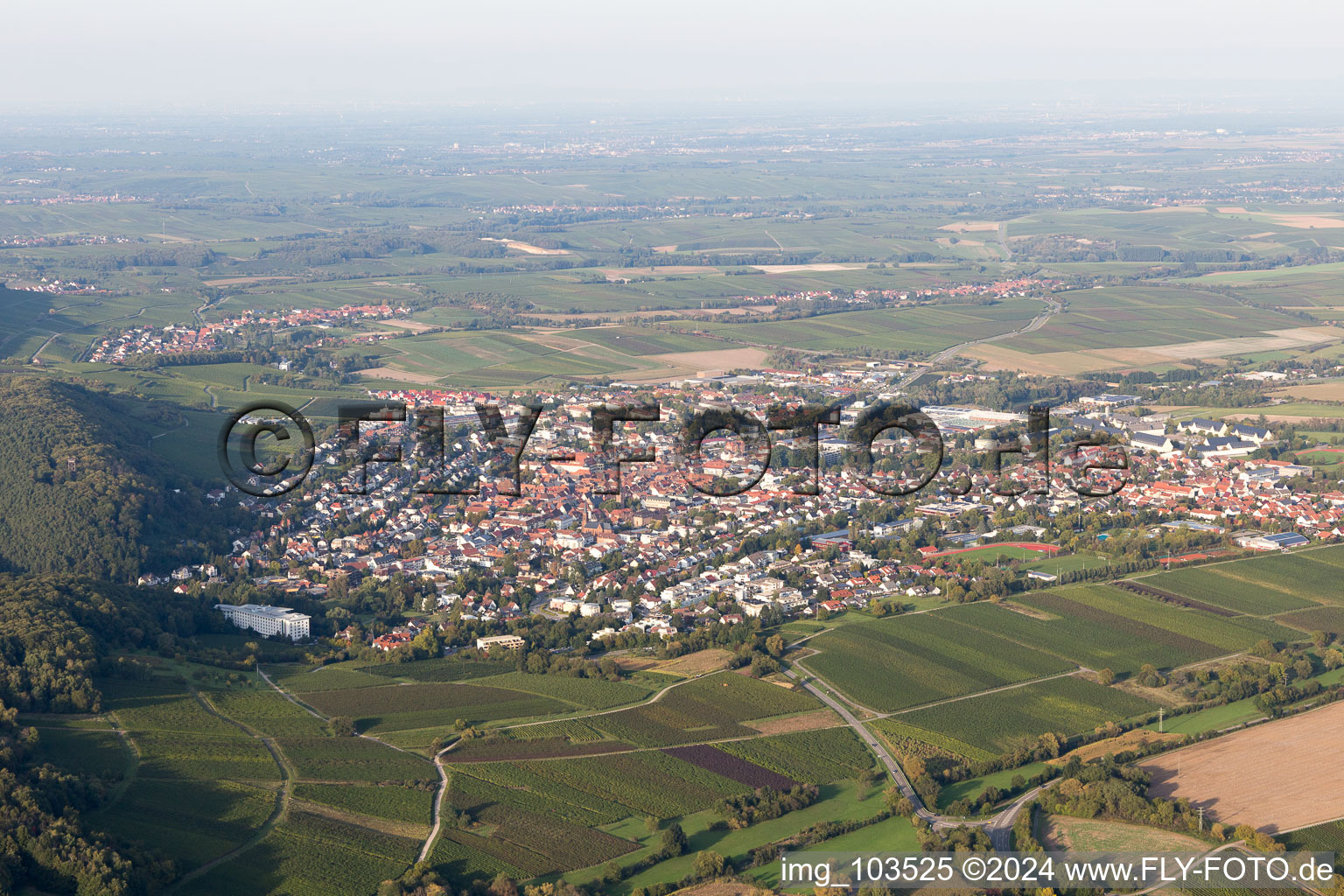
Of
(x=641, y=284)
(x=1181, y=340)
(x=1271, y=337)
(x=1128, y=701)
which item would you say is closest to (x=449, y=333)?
(x=641, y=284)

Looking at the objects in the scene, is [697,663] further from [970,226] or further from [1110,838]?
[970,226]

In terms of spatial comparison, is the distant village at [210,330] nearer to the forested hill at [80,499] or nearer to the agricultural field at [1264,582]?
the forested hill at [80,499]

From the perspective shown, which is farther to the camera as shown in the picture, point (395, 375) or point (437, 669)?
point (395, 375)

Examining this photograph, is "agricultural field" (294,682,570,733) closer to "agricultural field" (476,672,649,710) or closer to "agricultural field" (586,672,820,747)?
"agricultural field" (476,672,649,710)

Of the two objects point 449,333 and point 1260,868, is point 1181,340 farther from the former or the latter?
point 1260,868

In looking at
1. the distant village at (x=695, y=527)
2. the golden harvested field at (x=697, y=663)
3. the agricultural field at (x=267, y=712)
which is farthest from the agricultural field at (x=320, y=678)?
the golden harvested field at (x=697, y=663)

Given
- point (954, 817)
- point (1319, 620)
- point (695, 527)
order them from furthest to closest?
point (695, 527) → point (1319, 620) → point (954, 817)

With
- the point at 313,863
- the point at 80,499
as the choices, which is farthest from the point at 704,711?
the point at 80,499
